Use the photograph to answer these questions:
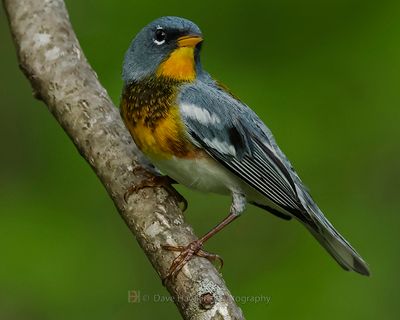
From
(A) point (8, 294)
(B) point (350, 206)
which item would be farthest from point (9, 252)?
(B) point (350, 206)

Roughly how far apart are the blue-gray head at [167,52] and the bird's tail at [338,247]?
91 centimetres

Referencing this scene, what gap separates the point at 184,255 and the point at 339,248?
969 millimetres

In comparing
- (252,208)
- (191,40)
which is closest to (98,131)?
(191,40)

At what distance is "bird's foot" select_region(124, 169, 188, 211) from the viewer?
4.73 m

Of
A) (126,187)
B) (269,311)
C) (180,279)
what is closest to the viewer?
(180,279)

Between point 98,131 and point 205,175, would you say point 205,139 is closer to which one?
point 205,175

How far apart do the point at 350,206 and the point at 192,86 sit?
1.17 meters

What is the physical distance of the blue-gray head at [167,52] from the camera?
5.06 meters

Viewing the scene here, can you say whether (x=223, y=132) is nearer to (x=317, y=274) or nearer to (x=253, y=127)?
(x=253, y=127)

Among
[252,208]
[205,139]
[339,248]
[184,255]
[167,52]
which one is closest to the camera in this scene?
[184,255]

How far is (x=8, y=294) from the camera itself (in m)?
5.50

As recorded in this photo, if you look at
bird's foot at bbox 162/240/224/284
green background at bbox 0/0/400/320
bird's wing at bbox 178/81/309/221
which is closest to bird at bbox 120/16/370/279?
bird's wing at bbox 178/81/309/221

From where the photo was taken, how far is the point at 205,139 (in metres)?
4.85

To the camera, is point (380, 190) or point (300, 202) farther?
point (380, 190)
